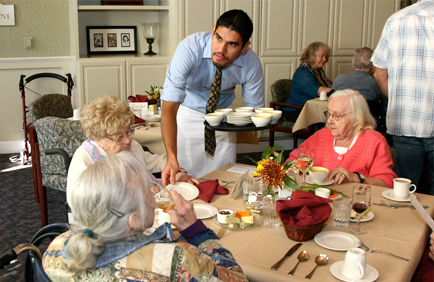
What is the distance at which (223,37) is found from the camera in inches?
80.4

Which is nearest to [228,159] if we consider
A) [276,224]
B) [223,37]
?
[223,37]

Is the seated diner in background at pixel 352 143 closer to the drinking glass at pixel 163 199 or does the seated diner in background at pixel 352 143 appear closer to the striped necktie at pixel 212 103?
the striped necktie at pixel 212 103

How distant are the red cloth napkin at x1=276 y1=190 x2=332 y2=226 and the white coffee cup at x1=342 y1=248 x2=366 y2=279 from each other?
23 centimetres

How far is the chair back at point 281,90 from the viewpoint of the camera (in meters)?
5.13

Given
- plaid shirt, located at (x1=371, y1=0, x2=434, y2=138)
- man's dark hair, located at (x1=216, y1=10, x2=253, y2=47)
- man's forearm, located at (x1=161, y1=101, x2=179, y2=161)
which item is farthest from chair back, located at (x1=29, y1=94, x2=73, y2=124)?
plaid shirt, located at (x1=371, y1=0, x2=434, y2=138)

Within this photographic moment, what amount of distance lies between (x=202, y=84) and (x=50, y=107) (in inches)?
75.3

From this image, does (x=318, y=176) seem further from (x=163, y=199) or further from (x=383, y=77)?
(x=383, y=77)

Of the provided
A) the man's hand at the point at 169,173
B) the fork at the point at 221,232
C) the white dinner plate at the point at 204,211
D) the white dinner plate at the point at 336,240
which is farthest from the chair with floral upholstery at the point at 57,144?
the white dinner plate at the point at 336,240

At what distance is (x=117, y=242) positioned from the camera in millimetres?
969

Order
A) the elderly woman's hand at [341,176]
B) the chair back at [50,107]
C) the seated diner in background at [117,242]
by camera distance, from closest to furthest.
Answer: the seated diner in background at [117,242], the elderly woman's hand at [341,176], the chair back at [50,107]

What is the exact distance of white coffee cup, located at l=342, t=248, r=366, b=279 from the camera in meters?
1.16

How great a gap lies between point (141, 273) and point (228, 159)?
177cm

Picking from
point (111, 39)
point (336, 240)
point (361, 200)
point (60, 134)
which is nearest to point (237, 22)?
point (361, 200)

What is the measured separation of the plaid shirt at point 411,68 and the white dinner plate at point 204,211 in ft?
5.14
